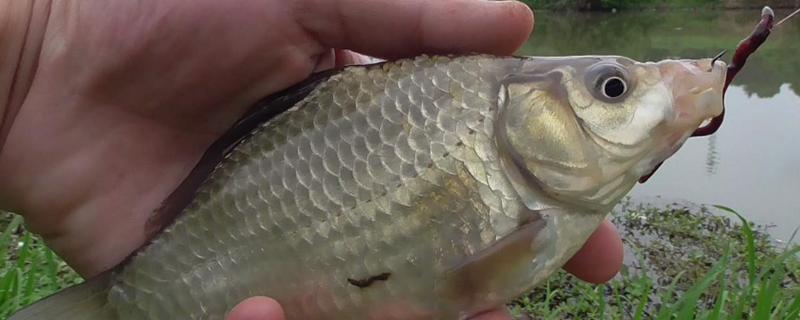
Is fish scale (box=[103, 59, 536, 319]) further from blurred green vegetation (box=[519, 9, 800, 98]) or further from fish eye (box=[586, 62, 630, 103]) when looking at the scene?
blurred green vegetation (box=[519, 9, 800, 98])

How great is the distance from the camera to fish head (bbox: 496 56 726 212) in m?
1.26

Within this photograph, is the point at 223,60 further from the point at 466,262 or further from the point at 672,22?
the point at 672,22

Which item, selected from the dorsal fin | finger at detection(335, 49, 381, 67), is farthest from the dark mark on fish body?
finger at detection(335, 49, 381, 67)

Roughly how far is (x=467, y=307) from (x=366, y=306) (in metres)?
0.18

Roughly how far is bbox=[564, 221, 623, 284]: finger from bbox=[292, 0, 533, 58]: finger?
473 millimetres

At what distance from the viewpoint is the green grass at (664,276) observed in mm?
2391

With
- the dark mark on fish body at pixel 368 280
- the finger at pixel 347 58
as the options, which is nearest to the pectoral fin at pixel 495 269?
the dark mark on fish body at pixel 368 280

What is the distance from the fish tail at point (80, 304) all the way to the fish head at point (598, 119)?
845mm

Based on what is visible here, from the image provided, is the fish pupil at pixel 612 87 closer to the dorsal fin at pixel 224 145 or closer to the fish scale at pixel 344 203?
the fish scale at pixel 344 203

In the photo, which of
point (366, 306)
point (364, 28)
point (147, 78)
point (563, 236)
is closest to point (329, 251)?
point (366, 306)

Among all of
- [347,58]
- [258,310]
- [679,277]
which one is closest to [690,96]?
[258,310]

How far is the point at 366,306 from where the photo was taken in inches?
53.7

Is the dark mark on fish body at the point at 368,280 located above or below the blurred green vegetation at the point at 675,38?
above

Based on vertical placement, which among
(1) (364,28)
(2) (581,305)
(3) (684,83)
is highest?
(3) (684,83)
